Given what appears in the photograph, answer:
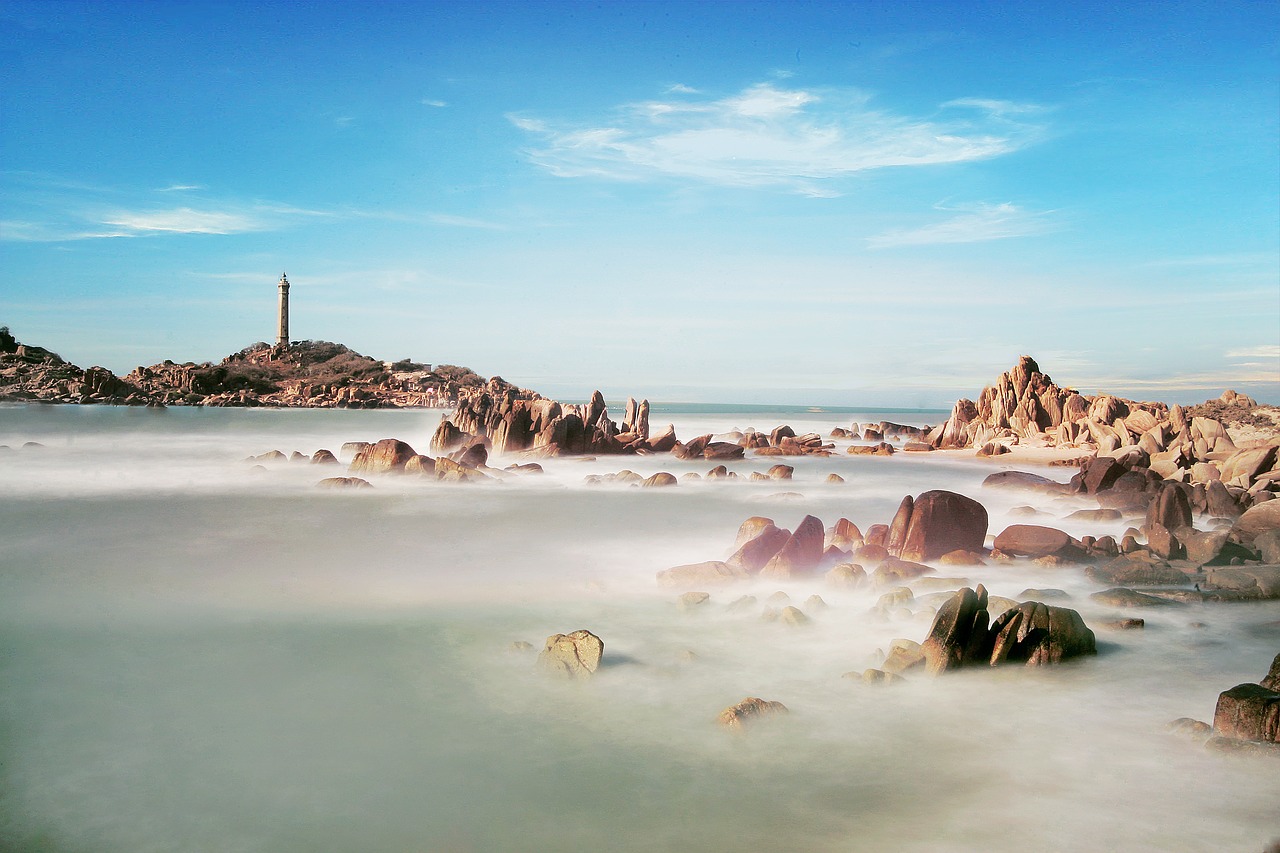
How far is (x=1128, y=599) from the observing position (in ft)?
29.5

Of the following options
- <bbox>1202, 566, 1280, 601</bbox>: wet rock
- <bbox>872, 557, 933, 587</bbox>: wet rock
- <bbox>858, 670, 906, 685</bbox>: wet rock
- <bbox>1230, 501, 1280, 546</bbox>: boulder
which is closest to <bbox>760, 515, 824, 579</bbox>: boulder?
<bbox>872, 557, 933, 587</bbox>: wet rock

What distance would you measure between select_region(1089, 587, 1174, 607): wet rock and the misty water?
0.25 meters

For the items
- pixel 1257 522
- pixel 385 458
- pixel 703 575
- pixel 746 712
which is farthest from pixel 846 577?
pixel 385 458

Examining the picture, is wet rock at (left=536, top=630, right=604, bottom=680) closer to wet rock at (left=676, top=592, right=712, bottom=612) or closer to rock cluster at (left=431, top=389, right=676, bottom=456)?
wet rock at (left=676, top=592, right=712, bottom=612)

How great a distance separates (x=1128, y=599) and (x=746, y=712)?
5649mm

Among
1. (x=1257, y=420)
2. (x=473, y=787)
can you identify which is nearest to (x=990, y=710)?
(x=473, y=787)

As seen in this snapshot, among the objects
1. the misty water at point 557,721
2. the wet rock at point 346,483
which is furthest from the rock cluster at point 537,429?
the misty water at point 557,721

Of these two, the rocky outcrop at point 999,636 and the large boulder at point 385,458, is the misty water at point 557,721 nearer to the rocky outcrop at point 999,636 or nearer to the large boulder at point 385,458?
the rocky outcrop at point 999,636

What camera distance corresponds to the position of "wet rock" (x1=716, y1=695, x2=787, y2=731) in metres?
5.88

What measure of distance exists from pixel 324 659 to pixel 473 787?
323cm

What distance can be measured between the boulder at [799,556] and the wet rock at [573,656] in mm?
3645

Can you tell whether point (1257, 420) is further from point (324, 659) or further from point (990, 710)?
point (324, 659)

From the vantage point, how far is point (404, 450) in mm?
23266

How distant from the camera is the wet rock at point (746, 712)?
5.88m
